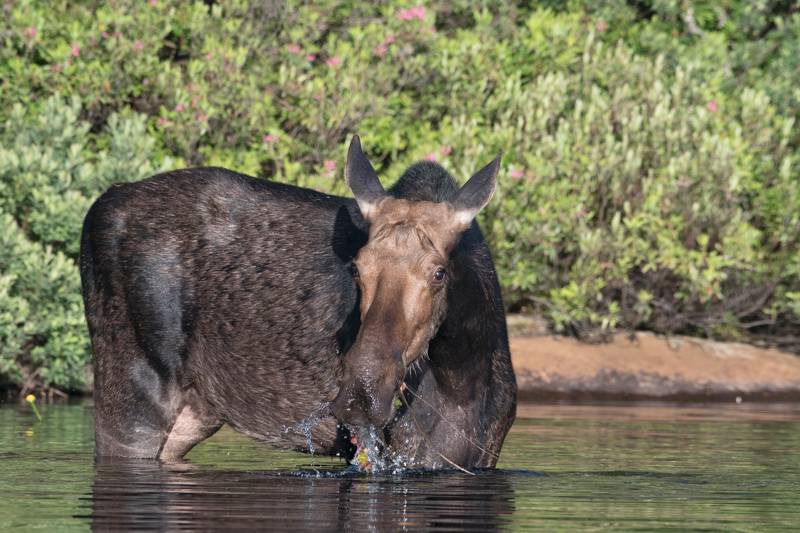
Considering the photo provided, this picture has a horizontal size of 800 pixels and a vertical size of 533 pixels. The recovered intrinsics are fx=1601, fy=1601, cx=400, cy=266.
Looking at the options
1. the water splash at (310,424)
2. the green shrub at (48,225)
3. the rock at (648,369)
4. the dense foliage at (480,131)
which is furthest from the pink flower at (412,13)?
the water splash at (310,424)

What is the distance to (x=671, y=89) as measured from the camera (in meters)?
19.7

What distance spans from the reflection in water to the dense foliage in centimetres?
804

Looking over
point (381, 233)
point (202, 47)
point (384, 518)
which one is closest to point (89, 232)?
point (381, 233)

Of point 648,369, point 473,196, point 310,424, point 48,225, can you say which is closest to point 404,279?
point 473,196

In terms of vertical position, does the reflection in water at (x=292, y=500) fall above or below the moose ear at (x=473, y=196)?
below

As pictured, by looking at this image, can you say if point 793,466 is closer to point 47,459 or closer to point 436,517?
point 436,517

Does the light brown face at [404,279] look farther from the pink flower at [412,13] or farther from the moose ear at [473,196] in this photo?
the pink flower at [412,13]

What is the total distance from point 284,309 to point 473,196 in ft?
6.26

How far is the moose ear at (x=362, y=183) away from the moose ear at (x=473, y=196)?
0.45 m

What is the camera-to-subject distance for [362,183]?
902 centimetres

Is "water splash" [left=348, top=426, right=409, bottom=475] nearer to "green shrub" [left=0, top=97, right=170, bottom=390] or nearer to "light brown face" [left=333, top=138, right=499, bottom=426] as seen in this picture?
"light brown face" [left=333, top=138, right=499, bottom=426]

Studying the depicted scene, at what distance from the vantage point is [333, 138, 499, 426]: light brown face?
7.92 m

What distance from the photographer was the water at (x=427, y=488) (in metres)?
7.57

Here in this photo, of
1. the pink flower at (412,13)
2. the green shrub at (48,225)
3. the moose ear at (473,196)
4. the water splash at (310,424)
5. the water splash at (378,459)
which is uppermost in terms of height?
the moose ear at (473,196)
